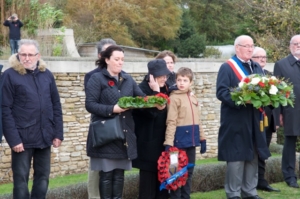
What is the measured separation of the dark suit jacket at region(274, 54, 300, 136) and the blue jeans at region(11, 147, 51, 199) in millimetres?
3625

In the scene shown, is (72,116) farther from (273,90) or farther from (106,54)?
(273,90)

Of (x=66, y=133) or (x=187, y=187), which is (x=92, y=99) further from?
(x=66, y=133)

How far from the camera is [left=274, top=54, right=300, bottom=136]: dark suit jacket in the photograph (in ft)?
28.2

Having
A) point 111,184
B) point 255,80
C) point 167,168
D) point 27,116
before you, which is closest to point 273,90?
point 255,80

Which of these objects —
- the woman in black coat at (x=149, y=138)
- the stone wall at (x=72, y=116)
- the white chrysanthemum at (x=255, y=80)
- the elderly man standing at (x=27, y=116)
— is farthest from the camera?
the stone wall at (x=72, y=116)

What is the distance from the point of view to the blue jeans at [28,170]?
21.6 ft

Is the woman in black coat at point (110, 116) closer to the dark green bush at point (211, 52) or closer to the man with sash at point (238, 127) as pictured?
the man with sash at point (238, 127)

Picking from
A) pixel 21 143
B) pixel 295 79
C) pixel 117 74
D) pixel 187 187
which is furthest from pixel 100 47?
pixel 295 79

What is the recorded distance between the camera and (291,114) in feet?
→ 28.3

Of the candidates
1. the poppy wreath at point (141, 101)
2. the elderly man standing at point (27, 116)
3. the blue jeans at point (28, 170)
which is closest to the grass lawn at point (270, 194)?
the poppy wreath at point (141, 101)

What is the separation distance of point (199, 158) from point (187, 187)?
6754mm

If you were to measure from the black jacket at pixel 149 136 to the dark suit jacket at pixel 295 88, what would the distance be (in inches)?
85.6

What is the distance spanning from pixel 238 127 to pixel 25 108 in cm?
258

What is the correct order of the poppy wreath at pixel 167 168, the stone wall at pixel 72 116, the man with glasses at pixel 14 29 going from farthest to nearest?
the man with glasses at pixel 14 29 < the stone wall at pixel 72 116 < the poppy wreath at pixel 167 168
